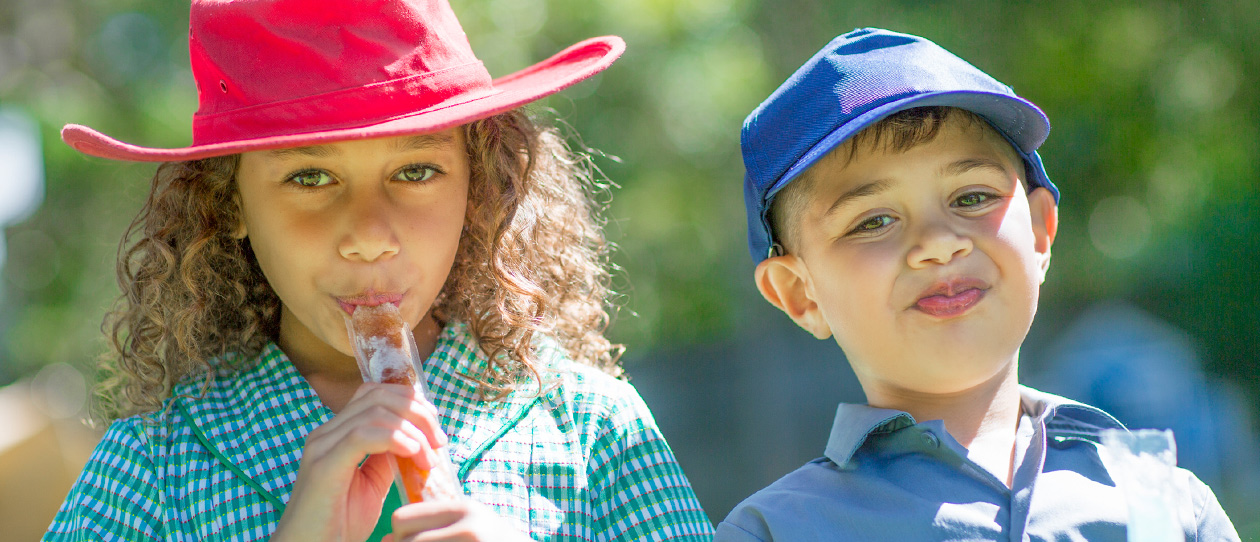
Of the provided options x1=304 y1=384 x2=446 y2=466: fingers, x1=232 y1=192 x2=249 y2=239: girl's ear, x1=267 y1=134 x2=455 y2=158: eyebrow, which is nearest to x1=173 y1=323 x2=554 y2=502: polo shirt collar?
x1=232 y1=192 x2=249 y2=239: girl's ear

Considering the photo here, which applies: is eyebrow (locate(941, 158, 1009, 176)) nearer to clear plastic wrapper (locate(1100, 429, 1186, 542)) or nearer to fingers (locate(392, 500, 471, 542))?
clear plastic wrapper (locate(1100, 429, 1186, 542))

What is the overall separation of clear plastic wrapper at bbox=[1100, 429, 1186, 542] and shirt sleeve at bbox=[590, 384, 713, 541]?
2.78 feet

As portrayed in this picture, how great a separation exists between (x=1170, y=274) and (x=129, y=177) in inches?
283

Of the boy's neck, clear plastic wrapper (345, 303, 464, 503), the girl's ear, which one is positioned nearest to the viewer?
clear plastic wrapper (345, 303, 464, 503)

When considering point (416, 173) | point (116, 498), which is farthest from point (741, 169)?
point (116, 498)

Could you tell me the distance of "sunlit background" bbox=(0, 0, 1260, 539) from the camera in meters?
6.64

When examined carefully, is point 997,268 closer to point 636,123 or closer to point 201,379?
point 201,379

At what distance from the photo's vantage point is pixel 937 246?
1.86 metres

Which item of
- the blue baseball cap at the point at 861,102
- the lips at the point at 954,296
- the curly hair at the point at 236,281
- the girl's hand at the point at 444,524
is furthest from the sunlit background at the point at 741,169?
the girl's hand at the point at 444,524

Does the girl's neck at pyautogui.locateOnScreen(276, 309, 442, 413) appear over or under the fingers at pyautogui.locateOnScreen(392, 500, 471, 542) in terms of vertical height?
over

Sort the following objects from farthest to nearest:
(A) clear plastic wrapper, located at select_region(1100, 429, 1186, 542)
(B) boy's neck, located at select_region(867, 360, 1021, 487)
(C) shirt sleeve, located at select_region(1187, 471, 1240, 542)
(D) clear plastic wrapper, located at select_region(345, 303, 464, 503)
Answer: (B) boy's neck, located at select_region(867, 360, 1021, 487) < (C) shirt sleeve, located at select_region(1187, 471, 1240, 542) < (D) clear plastic wrapper, located at select_region(345, 303, 464, 503) < (A) clear plastic wrapper, located at select_region(1100, 429, 1186, 542)

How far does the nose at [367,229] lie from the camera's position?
1.90 meters

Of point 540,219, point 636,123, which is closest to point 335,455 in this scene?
point 540,219

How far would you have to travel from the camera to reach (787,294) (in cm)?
217
